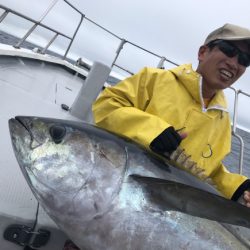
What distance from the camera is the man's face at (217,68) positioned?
3059 mm

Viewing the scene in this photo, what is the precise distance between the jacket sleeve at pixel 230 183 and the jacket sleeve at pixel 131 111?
0.91 m

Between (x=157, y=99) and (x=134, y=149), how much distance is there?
3.01 feet

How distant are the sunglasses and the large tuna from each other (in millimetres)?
1395

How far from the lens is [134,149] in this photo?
2.18 m

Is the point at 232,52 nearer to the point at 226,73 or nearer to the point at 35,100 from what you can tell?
the point at 226,73

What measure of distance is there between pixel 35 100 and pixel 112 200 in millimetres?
2626

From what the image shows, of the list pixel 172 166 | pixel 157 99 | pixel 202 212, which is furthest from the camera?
pixel 157 99

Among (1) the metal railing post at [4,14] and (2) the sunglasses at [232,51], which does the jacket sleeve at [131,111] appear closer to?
(2) the sunglasses at [232,51]

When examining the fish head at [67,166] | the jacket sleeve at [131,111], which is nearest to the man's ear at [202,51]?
the jacket sleeve at [131,111]

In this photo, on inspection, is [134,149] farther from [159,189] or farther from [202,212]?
[202,212]

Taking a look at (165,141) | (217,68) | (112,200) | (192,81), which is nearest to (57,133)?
(112,200)

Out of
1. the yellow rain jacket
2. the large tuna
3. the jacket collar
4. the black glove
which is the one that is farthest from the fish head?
the jacket collar

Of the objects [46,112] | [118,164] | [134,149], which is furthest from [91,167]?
[46,112]

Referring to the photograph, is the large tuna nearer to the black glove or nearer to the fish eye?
the fish eye
